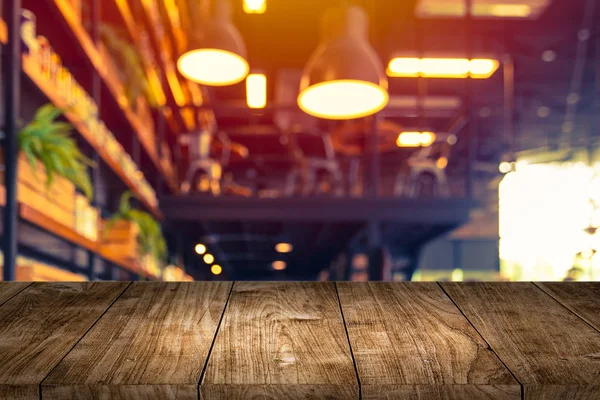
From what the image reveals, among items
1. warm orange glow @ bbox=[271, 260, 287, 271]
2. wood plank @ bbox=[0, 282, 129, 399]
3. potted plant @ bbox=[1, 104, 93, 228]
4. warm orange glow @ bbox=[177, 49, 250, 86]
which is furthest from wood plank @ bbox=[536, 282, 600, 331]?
warm orange glow @ bbox=[271, 260, 287, 271]

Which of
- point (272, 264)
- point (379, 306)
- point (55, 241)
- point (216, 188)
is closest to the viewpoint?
point (379, 306)

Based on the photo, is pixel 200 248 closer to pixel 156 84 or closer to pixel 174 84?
pixel 174 84

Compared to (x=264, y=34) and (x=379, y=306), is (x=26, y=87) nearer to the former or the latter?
(x=379, y=306)

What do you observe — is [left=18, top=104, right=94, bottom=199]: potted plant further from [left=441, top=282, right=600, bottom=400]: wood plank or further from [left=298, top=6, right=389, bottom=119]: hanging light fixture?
[left=441, top=282, right=600, bottom=400]: wood plank

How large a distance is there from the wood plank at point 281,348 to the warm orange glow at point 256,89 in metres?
8.37

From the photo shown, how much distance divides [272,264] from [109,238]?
515cm

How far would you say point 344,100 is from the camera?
3811 mm

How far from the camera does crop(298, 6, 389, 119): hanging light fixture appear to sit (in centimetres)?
354

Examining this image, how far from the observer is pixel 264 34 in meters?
8.69

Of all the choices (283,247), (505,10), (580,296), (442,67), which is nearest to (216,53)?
(580,296)

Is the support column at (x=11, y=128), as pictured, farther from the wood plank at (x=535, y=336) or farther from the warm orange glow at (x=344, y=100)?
the wood plank at (x=535, y=336)

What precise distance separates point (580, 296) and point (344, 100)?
2.71 metres

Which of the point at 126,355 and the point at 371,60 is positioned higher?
the point at 371,60

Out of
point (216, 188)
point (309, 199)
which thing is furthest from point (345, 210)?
point (216, 188)
